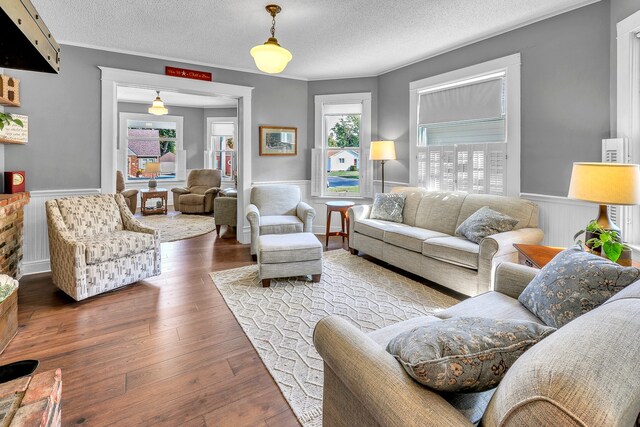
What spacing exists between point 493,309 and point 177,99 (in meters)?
8.32

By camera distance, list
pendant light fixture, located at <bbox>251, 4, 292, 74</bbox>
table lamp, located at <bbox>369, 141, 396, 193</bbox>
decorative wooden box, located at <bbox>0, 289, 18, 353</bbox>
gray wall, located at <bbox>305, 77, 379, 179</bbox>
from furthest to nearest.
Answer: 1. gray wall, located at <bbox>305, 77, 379, 179</bbox>
2. table lamp, located at <bbox>369, 141, 396, 193</bbox>
3. pendant light fixture, located at <bbox>251, 4, 292, 74</bbox>
4. decorative wooden box, located at <bbox>0, 289, 18, 353</bbox>

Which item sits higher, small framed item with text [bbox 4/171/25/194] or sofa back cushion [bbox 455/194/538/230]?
small framed item with text [bbox 4/171/25/194]

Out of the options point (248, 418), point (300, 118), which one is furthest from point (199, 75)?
point (248, 418)

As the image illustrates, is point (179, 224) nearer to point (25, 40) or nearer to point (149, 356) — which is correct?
point (149, 356)

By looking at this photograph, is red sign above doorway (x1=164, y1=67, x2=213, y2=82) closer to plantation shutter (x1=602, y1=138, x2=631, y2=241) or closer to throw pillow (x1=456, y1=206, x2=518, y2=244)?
throw pillow (x1=456, y1=206, x2=518, y2=244)

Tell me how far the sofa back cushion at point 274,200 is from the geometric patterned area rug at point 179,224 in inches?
61.0

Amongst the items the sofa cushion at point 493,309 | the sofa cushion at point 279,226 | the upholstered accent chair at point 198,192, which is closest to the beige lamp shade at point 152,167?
the upholstered accent chair at point 198,192

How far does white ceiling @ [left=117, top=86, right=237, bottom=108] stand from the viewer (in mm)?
7582

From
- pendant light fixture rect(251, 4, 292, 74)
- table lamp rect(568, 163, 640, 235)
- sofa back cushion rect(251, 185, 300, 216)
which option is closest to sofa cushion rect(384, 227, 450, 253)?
table lamp rect(568, 163, 640, 235)

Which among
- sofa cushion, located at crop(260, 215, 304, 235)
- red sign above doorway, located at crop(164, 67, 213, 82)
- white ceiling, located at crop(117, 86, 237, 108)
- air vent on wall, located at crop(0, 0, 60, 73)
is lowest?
sofa cushion, located at crop(260, 215, 304, 235)

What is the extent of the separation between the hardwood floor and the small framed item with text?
Result: 95 cm

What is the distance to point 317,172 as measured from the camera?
5.85m

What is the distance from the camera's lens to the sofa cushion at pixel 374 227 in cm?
411

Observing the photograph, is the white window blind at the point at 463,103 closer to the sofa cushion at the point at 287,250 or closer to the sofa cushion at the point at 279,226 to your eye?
the sofa cushion at the point at 279,226
